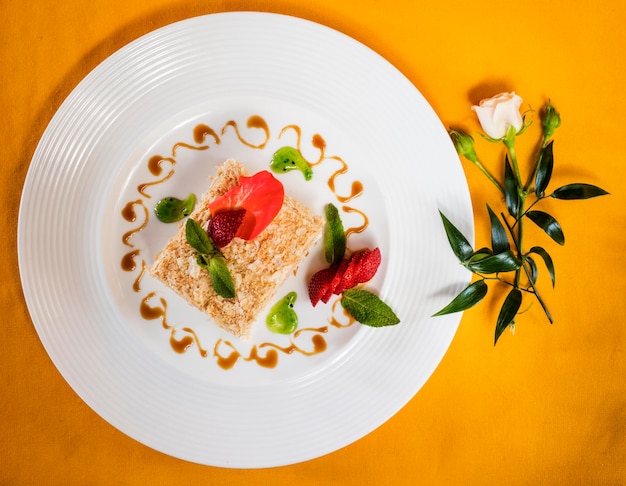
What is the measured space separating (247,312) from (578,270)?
1.98 m

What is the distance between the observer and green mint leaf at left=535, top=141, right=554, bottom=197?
2689 mm

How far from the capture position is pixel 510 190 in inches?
107

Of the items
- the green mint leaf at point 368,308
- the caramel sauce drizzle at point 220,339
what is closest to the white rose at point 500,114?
the caramel sauce drizzle at point 220,339

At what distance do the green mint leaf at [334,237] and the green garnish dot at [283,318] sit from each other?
1.08 feet

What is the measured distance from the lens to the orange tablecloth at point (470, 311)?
2.79m

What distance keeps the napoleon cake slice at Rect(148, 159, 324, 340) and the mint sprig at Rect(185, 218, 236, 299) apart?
4 cm

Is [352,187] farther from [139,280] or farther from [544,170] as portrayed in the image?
[139,280]

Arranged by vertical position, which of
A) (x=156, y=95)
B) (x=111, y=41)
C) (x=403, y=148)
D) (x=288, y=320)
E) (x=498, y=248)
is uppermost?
(x=111, y=41)

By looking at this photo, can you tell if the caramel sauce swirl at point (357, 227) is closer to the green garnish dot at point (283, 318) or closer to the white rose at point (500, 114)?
the green garnish dot at point (283, 318)

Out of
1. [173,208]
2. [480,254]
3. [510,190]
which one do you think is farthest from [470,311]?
[173,208]

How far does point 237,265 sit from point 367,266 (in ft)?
2.37

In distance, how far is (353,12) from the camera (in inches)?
109

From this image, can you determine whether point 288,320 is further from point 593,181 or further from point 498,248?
point 593,181

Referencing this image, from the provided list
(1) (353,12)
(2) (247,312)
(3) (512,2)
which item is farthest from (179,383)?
(3) (512,2)
